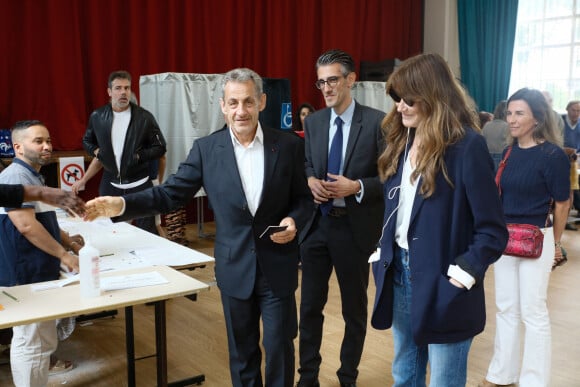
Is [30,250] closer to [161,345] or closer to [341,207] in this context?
[161,345]

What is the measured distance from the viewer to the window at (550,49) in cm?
1007

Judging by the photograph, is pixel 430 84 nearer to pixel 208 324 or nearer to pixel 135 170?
pixel 208 324

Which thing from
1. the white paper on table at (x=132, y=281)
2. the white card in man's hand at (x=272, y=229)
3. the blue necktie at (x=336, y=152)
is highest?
the blue necktie at (x=336, y=152)

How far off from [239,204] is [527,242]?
1.45m

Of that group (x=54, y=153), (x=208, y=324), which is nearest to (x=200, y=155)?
(x=208, y=324)

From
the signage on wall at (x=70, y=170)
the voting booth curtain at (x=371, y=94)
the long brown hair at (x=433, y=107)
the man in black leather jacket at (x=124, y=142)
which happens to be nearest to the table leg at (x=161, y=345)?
the long brown hair at (x=433, y=107)

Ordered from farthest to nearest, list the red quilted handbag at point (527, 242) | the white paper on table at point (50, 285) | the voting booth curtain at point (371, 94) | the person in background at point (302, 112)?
1. the voting booth curtain at point (371, 94)
2. the person in background at point (302, 112)
3. the red quilted handbag at point (527, 242)
4. the white paper on table at point (50, 285)

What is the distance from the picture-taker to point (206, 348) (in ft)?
12.5

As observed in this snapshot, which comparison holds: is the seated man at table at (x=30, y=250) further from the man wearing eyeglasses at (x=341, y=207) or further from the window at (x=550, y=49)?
the window at (x=550, y=49)

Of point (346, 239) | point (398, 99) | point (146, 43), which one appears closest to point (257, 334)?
point (346, 239)

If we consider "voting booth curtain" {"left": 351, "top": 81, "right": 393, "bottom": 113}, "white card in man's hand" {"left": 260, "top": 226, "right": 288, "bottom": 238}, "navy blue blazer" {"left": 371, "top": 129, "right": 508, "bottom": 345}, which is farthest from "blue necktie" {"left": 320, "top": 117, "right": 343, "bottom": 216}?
"voting booth curtain" {"left": 351, "top": 81, "right": 393, "bottom": 113}

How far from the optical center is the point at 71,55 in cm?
696

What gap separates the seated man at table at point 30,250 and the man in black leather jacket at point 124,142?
1.56 meters

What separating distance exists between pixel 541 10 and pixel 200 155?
972 centimetres
